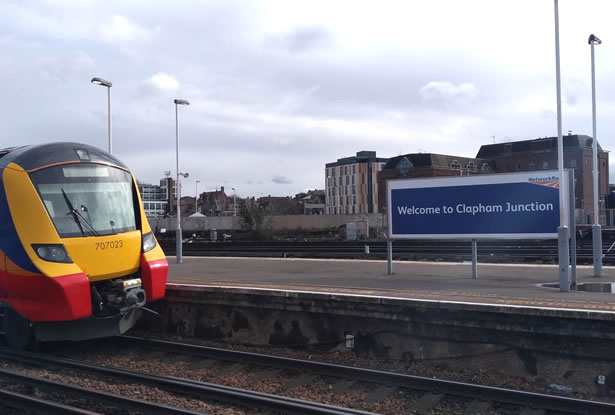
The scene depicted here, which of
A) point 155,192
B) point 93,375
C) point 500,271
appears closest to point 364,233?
point 500,271

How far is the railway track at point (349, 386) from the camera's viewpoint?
6.47m

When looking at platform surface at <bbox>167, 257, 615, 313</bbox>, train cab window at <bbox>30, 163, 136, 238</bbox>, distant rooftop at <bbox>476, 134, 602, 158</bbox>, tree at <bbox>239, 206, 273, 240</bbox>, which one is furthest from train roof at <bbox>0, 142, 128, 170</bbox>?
distant rooftop at <bbox>476, 134, 602, 158</bbox>

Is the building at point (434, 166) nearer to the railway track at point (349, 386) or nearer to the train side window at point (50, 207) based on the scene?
the railway track at point (349, 386)

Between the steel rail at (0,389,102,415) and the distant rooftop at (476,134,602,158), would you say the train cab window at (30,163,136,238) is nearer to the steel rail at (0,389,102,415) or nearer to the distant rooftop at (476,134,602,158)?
the steel rail at (0,389,102,415)

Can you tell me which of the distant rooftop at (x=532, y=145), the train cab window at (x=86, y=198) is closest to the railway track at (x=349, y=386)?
the train cab window at (x=86, y=198)

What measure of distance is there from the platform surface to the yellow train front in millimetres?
2704

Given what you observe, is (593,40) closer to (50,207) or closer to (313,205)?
(50,207)

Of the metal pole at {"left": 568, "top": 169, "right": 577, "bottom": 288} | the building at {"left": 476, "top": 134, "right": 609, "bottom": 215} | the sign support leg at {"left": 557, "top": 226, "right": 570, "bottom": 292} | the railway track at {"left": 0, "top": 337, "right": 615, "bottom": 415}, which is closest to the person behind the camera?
the railway track at {"left": 0, "top": 337, "right": 615, "bottom": 415}

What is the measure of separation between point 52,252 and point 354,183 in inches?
3851

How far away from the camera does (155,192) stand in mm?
135625

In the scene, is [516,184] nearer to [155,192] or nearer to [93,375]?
[93,375]

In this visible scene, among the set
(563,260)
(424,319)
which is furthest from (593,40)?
(424,319)

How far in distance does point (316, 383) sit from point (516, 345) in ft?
9.67

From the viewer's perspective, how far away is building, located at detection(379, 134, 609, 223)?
2884 inches
